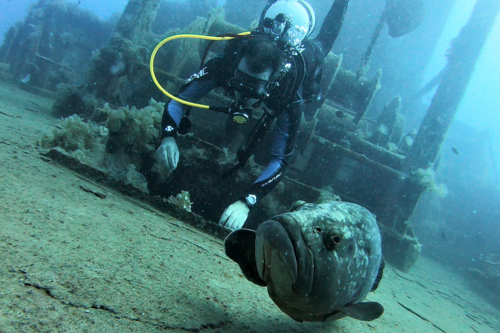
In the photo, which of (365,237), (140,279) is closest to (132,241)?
(140,279)

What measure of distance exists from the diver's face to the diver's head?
2.68 ft

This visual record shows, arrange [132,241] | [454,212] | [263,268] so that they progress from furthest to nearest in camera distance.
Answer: [454,212]
[132,241]
[263,268]

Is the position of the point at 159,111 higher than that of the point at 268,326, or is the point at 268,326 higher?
the point at 159,111

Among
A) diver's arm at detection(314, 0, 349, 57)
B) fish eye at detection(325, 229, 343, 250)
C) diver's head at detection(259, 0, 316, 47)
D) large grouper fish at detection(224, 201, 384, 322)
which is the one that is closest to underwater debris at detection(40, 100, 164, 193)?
diver's head at detection(259, 0, 316, 47)

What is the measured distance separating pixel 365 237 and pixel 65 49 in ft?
69.6

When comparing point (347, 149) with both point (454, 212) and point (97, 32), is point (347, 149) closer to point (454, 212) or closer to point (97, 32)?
point (97, 32)

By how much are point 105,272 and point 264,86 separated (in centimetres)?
272

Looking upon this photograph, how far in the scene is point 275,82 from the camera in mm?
3734

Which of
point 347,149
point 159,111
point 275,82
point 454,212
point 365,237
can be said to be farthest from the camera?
point 454,212

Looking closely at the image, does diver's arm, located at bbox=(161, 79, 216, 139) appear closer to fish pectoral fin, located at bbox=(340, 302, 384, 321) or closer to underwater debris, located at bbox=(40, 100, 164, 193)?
underwater debris, located at bbox=(40, 100, 164, 193)

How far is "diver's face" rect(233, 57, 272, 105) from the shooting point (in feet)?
10.8

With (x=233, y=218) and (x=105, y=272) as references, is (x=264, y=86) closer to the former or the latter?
(x=233, y=218)

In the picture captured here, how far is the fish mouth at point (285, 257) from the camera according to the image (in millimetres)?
1273

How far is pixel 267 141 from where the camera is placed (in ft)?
21.1
